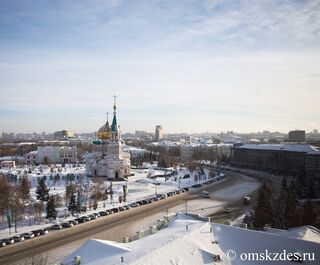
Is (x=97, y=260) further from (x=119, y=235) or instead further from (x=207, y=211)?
(x=207, y=211)

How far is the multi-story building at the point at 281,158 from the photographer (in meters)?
64.7

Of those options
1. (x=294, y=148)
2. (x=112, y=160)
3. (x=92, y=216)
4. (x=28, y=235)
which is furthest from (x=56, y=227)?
(x=294, y=148)

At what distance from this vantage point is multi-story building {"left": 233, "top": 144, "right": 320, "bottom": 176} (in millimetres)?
64688

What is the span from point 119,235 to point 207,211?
12602mm

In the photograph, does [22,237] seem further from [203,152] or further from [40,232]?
[203,152]

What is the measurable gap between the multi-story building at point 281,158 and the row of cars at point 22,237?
152ft

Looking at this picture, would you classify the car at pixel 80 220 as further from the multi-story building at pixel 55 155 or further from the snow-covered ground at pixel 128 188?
the multi-story building at pixel 55 155

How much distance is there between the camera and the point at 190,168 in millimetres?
74312

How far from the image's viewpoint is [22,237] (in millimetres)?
29078

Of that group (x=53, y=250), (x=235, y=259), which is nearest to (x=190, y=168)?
(x=53, y=250)

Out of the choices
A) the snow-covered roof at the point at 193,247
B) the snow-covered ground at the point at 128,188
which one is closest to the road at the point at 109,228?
the snow-covered ground at the point at 128,188

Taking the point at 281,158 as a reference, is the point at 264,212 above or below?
below

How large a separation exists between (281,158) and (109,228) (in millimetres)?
51616

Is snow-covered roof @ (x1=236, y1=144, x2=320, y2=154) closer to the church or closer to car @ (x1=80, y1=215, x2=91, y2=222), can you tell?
the church
